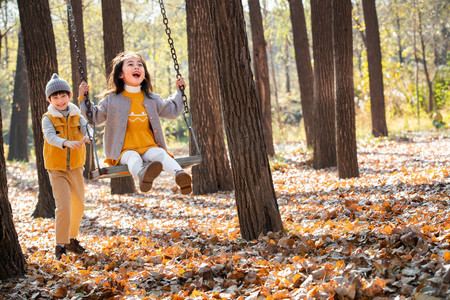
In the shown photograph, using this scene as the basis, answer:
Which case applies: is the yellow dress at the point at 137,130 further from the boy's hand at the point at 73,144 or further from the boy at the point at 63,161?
the boy's hand at the point at 73,144

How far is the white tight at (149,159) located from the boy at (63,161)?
48 cm

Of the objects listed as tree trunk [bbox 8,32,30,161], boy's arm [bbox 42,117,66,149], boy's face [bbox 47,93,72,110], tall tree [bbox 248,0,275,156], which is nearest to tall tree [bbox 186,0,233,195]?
boy's face [bbox 47,93,72,110]

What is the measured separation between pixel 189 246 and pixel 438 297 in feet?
9.43

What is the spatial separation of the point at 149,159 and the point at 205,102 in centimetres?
425

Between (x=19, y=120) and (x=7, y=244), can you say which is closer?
(x=7, y=244)

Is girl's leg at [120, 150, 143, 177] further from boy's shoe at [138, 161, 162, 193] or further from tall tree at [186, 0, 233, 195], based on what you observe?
tall tree at [186, 0, 233, 195]

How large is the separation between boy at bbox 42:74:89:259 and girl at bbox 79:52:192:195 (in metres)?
0.27

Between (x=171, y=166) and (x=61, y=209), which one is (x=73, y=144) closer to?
(x=61, y=209)

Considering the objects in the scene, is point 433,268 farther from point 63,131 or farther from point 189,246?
point 63,131

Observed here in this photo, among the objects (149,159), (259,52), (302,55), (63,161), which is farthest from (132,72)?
(302,55)

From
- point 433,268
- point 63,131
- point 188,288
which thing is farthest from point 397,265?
point 63,131

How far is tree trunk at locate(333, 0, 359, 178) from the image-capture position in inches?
340

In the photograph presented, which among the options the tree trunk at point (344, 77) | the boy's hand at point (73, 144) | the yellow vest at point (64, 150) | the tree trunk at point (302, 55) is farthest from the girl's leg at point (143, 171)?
the tree trunk at point (302, 55)

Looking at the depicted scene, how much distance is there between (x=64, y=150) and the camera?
220 inches
